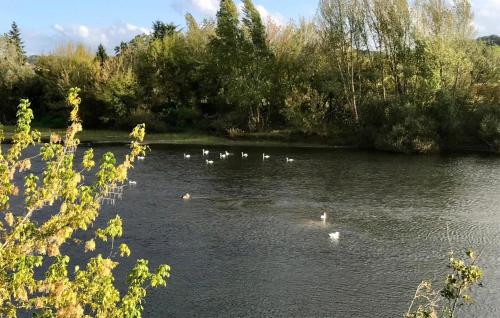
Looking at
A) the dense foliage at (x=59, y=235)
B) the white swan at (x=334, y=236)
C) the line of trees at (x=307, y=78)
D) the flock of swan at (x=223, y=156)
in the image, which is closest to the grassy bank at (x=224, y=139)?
the line of trees at (x=307, y=78)

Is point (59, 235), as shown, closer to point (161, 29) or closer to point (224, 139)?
point (224, 139)

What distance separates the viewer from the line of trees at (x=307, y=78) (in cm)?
5866

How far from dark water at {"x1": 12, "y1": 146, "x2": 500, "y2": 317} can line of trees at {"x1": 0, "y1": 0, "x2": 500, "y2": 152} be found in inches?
510

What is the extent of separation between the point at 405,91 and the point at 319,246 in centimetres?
4213

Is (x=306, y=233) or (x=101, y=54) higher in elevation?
(x=101, y=54)

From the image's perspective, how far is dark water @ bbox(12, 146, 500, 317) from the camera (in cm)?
1930

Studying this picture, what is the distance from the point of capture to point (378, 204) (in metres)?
33.5

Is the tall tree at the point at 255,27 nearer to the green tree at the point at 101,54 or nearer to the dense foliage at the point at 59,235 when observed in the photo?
the green tree at the point at 101,54

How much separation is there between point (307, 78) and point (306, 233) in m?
42.8

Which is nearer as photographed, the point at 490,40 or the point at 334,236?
the point at 334,236

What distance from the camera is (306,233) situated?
2711 centimetres

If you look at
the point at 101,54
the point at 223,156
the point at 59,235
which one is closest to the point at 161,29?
the point at 101,54

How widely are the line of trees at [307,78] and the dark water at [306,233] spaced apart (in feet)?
42.5

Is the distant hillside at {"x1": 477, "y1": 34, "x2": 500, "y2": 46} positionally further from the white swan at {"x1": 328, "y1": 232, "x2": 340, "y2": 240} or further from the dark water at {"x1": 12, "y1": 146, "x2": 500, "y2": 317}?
the white swan at {"x1": 328, "y1": 232, "x2": 340, "y2": 240}
